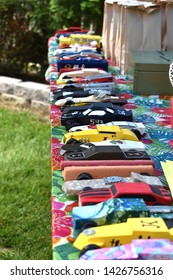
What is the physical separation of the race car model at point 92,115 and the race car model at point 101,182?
0.45 meters

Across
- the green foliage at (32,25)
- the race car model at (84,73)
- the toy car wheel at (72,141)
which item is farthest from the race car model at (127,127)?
the green foliage at (32,25)

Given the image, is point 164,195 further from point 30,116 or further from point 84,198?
point 30,116

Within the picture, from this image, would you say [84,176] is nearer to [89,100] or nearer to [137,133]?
[137,133]

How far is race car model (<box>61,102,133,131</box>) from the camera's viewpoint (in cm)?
183

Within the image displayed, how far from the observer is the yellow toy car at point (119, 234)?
1.13 meters

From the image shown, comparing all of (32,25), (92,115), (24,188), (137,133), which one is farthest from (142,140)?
(32,25)

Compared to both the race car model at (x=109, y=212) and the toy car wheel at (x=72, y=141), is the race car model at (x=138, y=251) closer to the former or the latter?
the race car model at (x=109, y=212)

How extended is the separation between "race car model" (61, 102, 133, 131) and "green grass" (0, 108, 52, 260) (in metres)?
1.01

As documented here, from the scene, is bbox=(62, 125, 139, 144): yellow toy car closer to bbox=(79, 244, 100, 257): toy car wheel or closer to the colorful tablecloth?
the colorful tablecloth

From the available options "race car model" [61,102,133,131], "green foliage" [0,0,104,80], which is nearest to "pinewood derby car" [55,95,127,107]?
"race car model" [61,102,133,131]

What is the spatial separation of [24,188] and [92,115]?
1.65 metres

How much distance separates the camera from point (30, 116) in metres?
4.70
